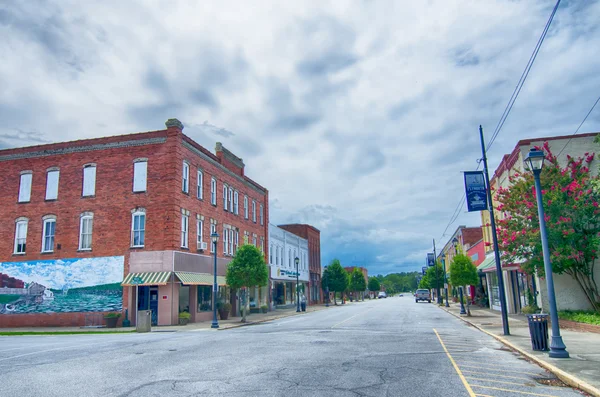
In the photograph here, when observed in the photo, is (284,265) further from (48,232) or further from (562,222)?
(562,222)

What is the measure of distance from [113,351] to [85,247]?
18471mm

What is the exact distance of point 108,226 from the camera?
32219mm

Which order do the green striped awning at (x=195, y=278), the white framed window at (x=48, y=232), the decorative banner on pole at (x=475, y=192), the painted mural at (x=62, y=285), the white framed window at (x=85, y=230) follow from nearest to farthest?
the decorative banner on pole at (x=475, y=192) < the green striped awning at (x=195, y=278) < the painted mural at (x=62, y=285) < the white framed window at (x=85, y=230) < the white framed window at (x=48, y=232)

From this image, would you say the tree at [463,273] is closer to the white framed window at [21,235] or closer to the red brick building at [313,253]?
the white framed window at [21,235]

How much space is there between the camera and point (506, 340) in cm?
1714

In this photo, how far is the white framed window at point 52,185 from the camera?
33.9m

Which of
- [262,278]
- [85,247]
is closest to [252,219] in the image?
[262,278]

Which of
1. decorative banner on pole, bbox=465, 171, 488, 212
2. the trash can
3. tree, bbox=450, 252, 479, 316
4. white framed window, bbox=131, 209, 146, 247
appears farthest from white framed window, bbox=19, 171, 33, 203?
the trash can

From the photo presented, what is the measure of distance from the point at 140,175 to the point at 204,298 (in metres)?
9.55

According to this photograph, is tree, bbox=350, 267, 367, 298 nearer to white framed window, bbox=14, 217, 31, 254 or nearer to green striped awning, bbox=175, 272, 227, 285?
green striped awning, bbox=175, 272, 227, 285

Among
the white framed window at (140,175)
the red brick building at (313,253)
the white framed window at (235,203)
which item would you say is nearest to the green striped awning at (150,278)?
the white framed window at (140,175)

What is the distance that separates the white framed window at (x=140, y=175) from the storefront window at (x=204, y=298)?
7.77 meters

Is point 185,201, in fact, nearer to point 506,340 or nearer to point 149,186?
point 149,186

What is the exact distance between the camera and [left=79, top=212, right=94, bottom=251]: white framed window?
107 feet
